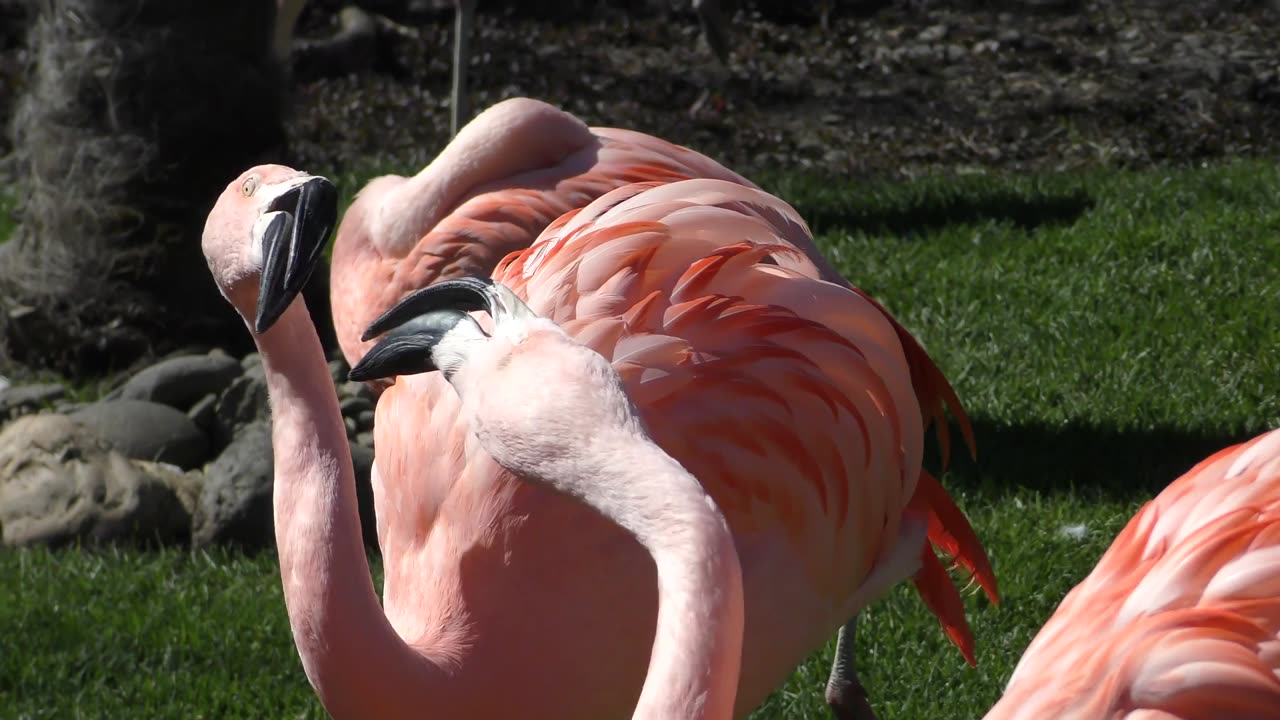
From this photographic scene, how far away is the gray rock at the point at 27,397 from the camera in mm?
5367

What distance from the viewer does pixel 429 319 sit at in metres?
2.07

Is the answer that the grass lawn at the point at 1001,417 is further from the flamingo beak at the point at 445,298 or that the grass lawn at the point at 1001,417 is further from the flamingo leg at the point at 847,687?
the flamingo beak at the point at 445,298

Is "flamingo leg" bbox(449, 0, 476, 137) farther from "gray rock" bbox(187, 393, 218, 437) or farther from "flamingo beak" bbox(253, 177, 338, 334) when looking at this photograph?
"flamingo beak" bbox(253, 177, 338, 334)

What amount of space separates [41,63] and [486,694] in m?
4.07

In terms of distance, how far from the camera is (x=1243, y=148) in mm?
7938

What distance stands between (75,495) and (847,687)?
236 cm

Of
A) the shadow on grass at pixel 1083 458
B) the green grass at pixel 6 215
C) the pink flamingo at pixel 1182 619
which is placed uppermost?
the pink flamingo at pixel 1182 619

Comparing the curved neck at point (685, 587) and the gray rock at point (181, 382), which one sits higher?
the curved neck at point (685, 587)

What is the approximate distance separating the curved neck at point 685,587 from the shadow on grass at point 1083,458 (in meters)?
3.00

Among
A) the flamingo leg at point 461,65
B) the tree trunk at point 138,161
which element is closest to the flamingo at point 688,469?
the tree trunk at point 138,161

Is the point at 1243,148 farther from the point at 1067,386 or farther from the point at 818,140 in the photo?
the point at 1067,386

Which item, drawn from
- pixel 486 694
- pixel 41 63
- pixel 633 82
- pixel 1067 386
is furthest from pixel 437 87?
pixel 486 694

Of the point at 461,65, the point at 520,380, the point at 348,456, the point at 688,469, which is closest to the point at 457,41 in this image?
the point at 461,65

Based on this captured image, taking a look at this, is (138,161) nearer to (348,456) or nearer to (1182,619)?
(348,456)
